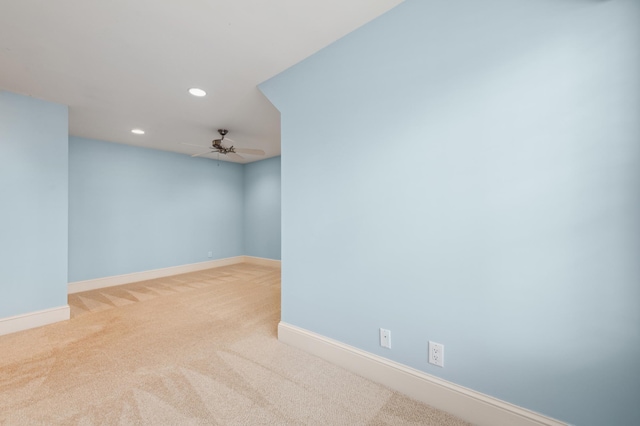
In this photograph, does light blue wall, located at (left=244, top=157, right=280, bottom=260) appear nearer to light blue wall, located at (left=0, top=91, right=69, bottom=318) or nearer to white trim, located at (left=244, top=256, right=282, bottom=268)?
white trim, located at (left=244, top=256, right=282, bottom=268)

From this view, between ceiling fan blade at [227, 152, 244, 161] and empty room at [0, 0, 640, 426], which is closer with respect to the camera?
empty room at [0, 0, 640, 426]

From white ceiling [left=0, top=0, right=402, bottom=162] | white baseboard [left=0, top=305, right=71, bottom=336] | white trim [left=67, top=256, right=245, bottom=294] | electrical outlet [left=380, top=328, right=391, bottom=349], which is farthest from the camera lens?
white trim [left=67, top=256, right=245, bottom=294]

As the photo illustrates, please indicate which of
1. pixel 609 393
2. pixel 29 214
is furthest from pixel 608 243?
pixel 29 214

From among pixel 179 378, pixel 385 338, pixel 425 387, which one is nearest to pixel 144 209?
pixel 179 378

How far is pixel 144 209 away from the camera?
5.05 m

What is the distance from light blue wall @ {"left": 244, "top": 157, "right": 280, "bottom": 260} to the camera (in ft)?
20.1

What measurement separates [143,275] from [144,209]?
4.26 ft

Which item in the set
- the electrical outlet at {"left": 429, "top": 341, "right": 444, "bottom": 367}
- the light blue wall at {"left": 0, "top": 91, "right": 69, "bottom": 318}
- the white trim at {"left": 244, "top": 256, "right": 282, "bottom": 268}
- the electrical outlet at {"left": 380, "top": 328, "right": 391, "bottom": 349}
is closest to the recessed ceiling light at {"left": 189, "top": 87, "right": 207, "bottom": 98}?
the light blue wall at {"left": 0, "top": 91, "right": 69, "bottom": 318}

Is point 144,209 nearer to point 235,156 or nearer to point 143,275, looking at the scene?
point 143,275

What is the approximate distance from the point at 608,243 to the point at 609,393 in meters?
0.67

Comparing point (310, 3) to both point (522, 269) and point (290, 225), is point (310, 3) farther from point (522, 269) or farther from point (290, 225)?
point (522, 269)

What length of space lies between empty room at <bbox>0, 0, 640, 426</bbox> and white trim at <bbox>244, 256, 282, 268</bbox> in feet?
9.44

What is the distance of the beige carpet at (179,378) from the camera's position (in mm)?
1549

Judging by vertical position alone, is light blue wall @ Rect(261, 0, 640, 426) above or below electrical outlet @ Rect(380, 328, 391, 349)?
above
